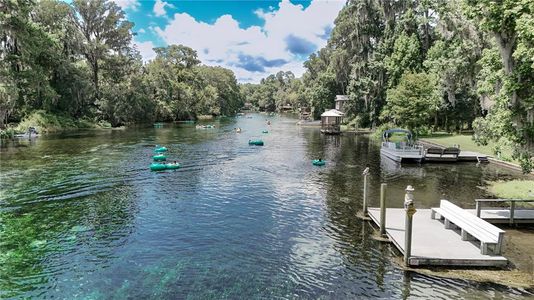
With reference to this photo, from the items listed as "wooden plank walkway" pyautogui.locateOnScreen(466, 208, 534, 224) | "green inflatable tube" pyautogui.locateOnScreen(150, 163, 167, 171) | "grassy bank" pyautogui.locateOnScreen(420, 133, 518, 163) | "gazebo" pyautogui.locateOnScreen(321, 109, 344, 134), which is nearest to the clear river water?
"green inflatable tube" pyautogui.locateOnScreen(150, 163, 167, 171)

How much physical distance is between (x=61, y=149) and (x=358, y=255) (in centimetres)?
3955

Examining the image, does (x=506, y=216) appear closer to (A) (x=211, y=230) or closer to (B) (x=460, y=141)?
(A) (x=211, y=230)

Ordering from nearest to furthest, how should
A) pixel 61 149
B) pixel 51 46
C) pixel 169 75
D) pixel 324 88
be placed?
pixel 61 149
pixel 51 46
pixel 324 88
pixel 169 75

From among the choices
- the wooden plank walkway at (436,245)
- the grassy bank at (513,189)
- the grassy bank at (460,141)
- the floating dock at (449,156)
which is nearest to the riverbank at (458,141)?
the grassy bank at (460,141)

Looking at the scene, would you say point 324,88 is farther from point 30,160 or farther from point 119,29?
point 30,160

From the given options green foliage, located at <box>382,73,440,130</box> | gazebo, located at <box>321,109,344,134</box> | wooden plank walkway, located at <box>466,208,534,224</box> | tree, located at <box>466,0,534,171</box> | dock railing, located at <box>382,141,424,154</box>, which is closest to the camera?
tree, located at <box>466,0,534,171</box>

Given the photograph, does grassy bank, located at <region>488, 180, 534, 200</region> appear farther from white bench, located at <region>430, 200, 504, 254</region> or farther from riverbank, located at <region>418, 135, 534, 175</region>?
riverbank, located at <region>418, 135, 534, 175</region>

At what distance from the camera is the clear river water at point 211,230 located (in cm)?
1248

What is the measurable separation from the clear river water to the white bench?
6.34 feet

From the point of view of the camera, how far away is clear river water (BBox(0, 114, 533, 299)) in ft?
40.9

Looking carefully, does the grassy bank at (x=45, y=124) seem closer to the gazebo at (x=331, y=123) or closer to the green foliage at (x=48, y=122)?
the green foliage at (x=48, y=122)

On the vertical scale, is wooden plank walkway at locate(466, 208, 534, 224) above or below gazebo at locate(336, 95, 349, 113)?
below

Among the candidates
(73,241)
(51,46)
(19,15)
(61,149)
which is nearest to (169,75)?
(51,46)

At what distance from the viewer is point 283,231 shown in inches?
699
